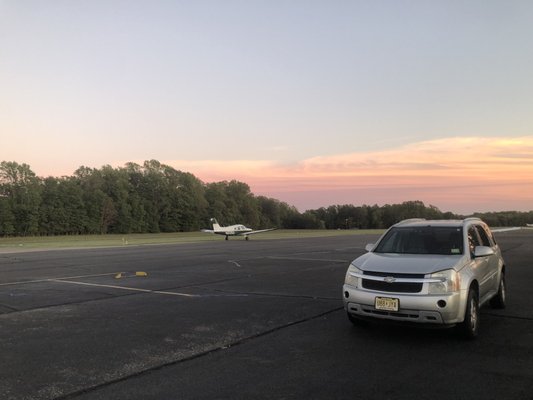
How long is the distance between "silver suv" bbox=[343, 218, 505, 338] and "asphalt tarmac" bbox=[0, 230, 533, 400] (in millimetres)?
439

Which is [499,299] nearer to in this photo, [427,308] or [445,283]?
[445,283]

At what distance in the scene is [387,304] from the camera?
20.9ft

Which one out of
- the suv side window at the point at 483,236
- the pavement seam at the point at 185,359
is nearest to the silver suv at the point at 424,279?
the suv side window at the point at 483,236

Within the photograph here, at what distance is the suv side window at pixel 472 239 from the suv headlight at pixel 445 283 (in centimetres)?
120

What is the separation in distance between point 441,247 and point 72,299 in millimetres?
7926

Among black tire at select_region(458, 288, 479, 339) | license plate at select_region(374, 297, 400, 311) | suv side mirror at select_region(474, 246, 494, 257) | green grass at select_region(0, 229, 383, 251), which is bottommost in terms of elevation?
green grass at select_region(0, 229, 383, 251)

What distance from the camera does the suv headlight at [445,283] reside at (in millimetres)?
6285

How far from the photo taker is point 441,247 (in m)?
7.50

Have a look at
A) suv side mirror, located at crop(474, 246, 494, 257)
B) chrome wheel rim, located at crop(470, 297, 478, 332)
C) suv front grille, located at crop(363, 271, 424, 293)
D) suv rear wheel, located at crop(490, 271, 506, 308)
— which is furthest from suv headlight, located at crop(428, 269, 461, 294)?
suv rear wheel, located at crop(490, 271, 506, 308)

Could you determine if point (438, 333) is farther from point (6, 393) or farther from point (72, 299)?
point (72, 299)

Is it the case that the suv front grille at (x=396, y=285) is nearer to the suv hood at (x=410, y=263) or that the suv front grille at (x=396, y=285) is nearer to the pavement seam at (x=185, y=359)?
the suv hood at (x=410, y=263)

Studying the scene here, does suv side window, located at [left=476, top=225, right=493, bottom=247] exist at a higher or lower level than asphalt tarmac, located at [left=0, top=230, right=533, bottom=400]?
higher

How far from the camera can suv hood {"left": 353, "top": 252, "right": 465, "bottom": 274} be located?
6492 mm

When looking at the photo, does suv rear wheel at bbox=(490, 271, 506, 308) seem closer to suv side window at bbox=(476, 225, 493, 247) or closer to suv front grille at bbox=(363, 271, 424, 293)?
suv side window at bbox=(476, 225, 493, 247)
